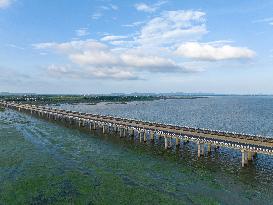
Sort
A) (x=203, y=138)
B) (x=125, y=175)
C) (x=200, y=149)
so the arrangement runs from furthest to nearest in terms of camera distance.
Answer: (x=200, y=149) → (x=203, y=138) → (x=125, y=175)

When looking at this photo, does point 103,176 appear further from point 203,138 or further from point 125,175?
point 203,138

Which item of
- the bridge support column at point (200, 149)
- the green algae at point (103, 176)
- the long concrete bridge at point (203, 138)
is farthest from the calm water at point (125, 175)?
the long concrete bridge at point (203, 138)

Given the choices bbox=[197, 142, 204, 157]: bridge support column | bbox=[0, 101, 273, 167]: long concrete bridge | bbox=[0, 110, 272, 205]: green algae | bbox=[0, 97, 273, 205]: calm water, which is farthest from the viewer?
bbox=[197, 142, 204, 157]: bridge support column

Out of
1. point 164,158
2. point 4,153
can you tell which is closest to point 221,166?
point 164,158

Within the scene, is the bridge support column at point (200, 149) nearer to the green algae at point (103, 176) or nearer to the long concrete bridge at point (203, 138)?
the long concrete bridge at point (203, 138)

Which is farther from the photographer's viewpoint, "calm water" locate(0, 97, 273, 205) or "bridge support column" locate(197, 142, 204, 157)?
"bridge support column" locate(197, 142, 204, 157)

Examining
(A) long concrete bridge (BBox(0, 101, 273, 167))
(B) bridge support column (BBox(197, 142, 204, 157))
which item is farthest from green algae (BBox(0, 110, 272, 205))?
(A) long concrete bridge (BBox(0, 101, 273, 167))

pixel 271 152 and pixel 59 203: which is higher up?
pixel 271 152

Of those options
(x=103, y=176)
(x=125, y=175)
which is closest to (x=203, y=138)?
(x=125, y=175)

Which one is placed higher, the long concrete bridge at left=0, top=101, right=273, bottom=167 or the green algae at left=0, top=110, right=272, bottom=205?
the long concrete bridge at left=0, top=101, right=273, bottom=167

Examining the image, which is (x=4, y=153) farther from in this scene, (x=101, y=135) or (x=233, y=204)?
(x=233, y=204)

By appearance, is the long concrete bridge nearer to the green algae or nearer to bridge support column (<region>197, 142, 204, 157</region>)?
bridge support column (<region>197, 142, 204, 157</region>)
